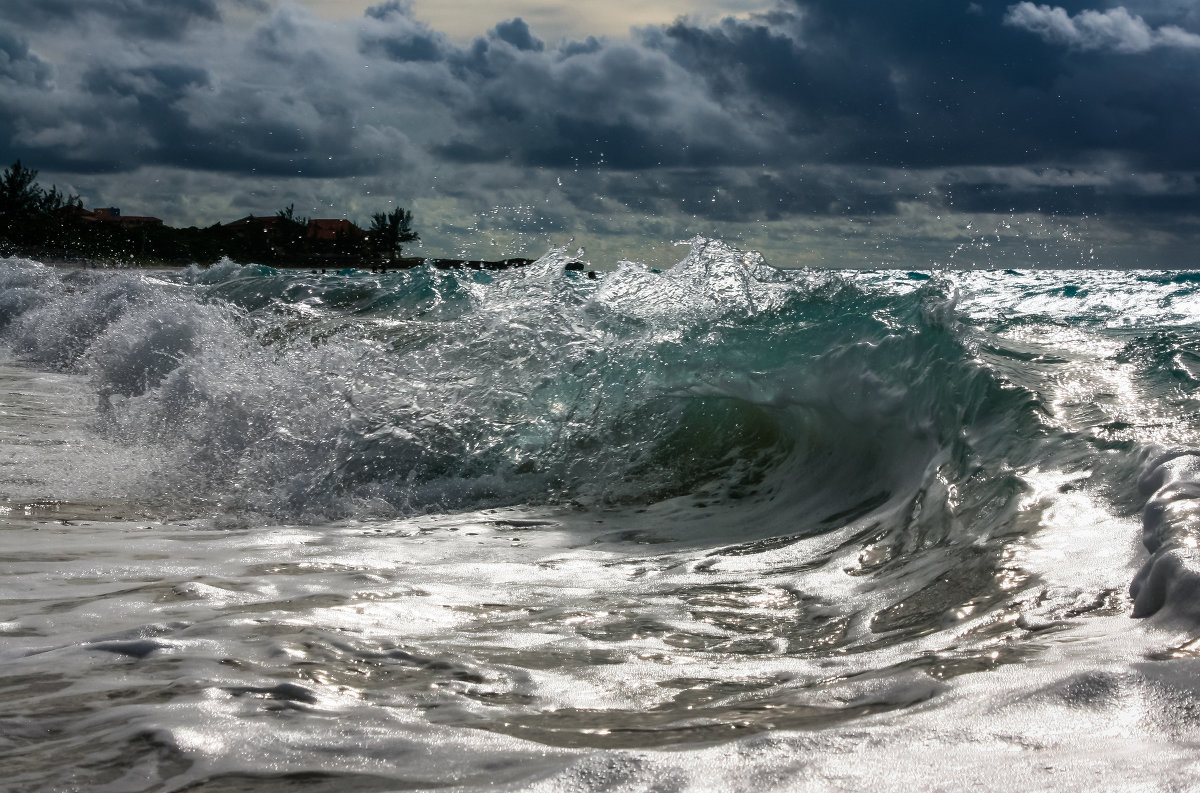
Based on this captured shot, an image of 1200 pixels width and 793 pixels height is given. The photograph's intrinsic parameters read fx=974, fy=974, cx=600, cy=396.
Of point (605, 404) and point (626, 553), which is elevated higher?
point (605, 404)

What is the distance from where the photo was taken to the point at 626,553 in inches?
171

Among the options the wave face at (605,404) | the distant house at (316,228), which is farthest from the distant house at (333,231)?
the wave face at (605,404)

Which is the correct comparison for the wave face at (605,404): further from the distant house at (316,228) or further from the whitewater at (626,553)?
the distant house at (316,228)

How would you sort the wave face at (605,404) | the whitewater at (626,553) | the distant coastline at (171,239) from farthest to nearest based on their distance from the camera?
1. the distant coastline at (171,239)
2. the wave face at (605,404)
3. the whitewater at (626,553)

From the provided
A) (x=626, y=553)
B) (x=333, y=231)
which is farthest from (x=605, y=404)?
(x=333, y=231)

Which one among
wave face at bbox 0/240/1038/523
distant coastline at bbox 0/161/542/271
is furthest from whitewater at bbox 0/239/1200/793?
distant coastline at bbox 0/161/542/271

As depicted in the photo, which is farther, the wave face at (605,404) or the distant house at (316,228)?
the distant house at (316,228)

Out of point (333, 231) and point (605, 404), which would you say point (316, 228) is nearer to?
point (333, 231)

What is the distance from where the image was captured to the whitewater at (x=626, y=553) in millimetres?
1840

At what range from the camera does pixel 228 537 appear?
424 centimetres

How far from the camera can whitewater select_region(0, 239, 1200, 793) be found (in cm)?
184

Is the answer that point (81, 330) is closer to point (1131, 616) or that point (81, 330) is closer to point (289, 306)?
point (289, 306)

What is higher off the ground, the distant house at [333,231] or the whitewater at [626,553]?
the distant house at [333,231]

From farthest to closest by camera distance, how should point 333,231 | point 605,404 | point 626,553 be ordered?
point 333,231, point 605,404, point 626,553
